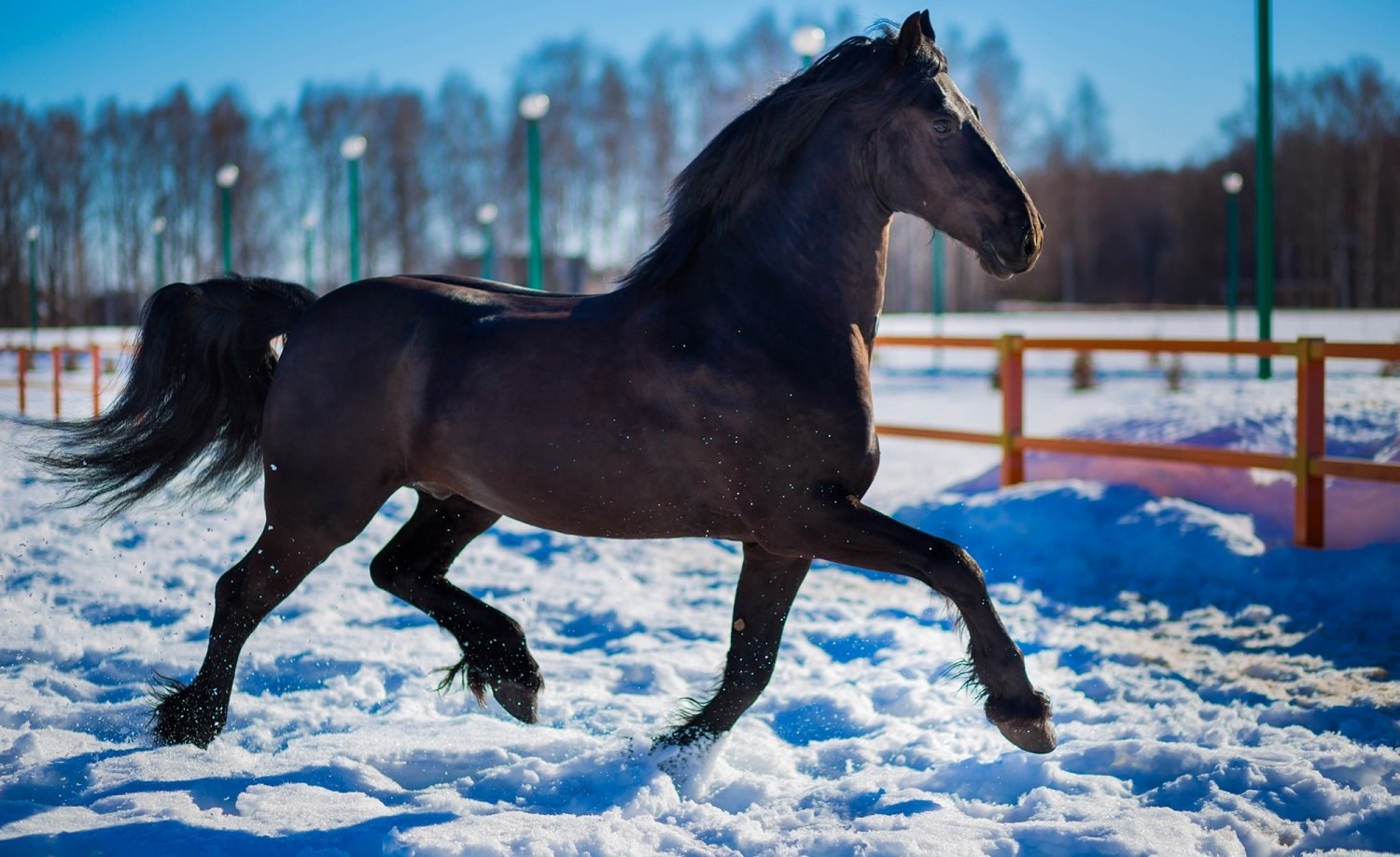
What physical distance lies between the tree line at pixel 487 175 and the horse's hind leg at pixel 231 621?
32.1 meters

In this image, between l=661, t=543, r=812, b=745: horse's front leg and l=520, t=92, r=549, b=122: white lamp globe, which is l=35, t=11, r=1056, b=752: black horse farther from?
l=520, t=92, r=549, b=122: white lamp globe

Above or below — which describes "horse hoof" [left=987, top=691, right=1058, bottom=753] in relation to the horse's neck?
below

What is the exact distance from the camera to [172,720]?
3342 mm

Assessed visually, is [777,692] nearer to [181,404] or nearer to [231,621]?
[231,621]

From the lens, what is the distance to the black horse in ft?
9.64

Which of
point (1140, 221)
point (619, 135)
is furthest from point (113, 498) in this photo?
point (1140, 221)

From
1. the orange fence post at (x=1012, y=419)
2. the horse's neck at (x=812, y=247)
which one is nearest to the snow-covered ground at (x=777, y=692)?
the orange fence post at (x=1012, y=419)

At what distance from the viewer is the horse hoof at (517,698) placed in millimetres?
3553

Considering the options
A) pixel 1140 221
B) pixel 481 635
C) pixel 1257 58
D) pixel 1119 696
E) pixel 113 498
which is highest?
pixel 1140 221

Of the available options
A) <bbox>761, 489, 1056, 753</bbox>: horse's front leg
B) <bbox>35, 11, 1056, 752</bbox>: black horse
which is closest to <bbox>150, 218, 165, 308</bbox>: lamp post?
<bbox>35, 11, 1056, 752</bbox>: black horse

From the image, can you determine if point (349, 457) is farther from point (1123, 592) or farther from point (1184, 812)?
point (1123, 592)

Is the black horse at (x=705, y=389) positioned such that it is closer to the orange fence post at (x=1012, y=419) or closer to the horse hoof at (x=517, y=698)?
the horse hoof at (x=517, y=698)

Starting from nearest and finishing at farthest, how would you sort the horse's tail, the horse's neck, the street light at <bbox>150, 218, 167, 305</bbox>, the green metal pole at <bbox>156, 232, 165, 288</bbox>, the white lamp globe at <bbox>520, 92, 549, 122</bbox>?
the horse's neck
the horse's tail
the white lamp globe at <bbox>520, 92, 549, 122</bbox>
the street light at <bbox>150, 218, 167, 305</bbox>
the green metal pole at <bbox>156, 232, 165, 288</bbox>

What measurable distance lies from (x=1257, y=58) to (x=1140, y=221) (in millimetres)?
54639
